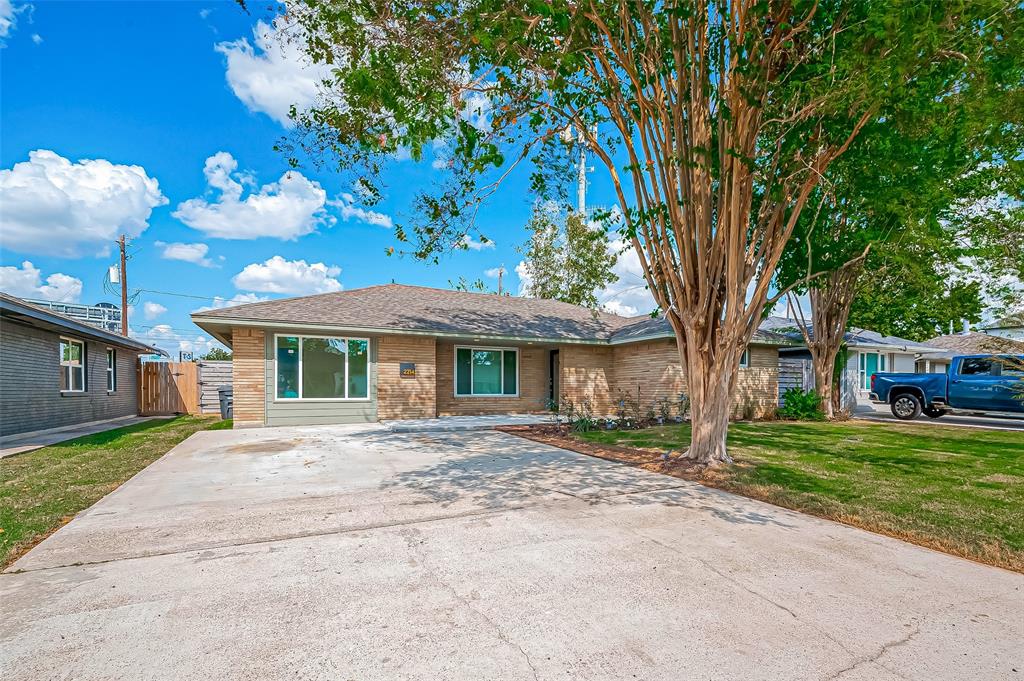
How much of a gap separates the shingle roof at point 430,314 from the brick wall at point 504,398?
41.6 inches

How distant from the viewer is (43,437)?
1058 centimetres

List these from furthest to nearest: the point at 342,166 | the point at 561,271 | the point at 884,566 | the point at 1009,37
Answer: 1. the point at 561,271
2. the point at 342,166
3. the point at 1009,37
4. the point at 884,566

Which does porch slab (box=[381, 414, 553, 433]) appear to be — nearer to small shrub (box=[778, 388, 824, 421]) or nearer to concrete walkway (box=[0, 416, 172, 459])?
concrete walkway (box=[0, 416, 172, 459])

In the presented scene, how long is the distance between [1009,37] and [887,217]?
9.18ft

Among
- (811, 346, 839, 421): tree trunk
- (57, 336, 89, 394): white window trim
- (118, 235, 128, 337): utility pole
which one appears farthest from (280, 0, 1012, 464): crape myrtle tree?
(118, 235, 128, 337): utility pole

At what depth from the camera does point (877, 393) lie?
1603cm

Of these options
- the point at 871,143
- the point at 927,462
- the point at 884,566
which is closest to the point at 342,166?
the point at 871,143

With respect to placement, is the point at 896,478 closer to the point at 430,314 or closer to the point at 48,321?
the point at 430,314

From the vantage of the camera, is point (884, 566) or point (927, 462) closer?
point (884, 566)

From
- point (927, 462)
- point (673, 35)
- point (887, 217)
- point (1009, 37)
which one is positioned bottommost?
point (927, 462)

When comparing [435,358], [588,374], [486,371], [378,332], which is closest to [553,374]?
[588,374]

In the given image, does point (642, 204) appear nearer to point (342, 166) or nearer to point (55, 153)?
point (342, 166)

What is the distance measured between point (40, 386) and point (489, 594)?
1447cm

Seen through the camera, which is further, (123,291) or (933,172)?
(123,291)
